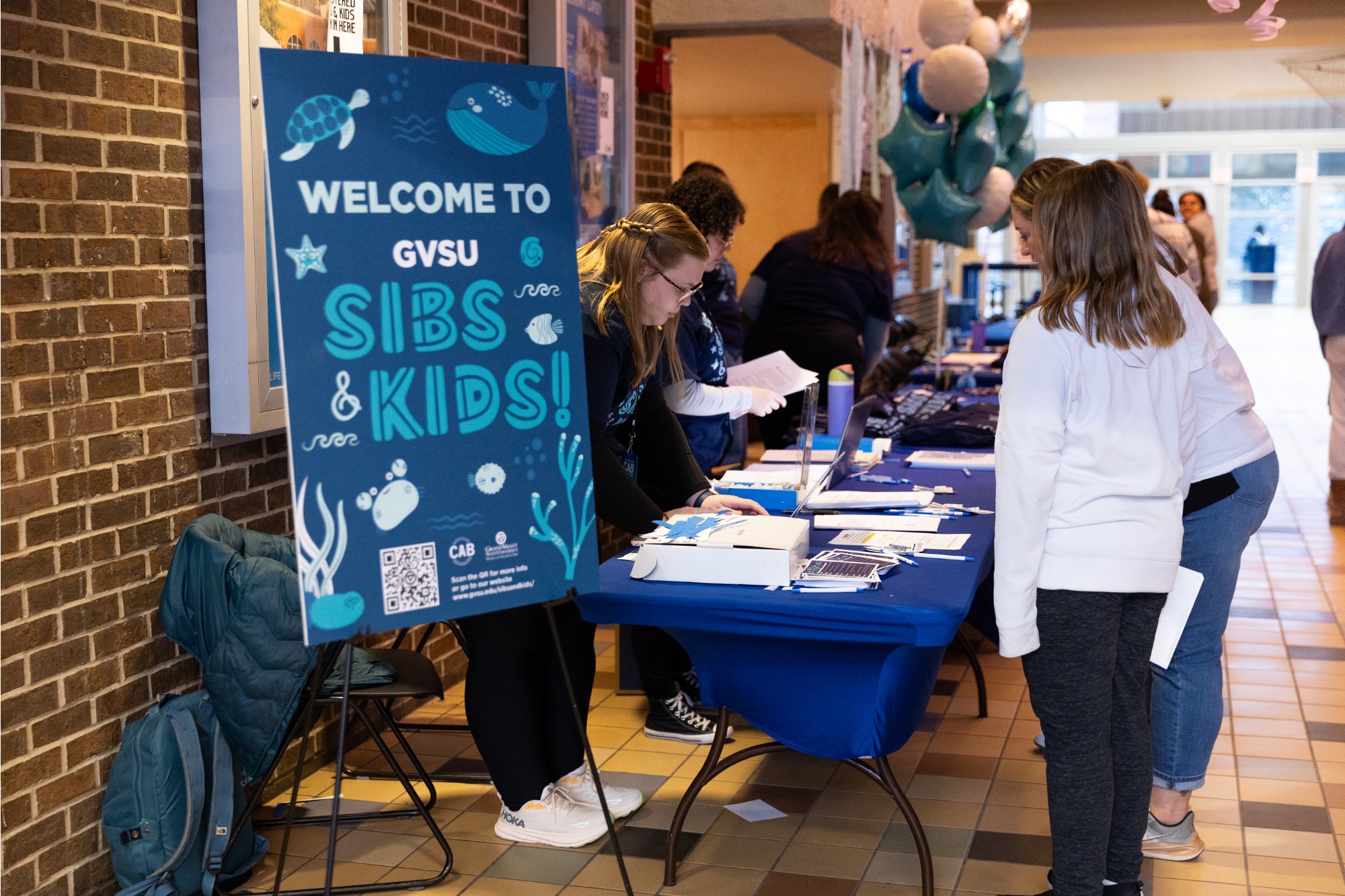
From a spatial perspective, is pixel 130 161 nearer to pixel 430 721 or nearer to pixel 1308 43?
pixel 430 721

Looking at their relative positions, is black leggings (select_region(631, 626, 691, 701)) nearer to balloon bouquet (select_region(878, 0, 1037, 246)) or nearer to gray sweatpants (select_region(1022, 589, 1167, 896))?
gray sweatpants (select_region(1022, 589, 1167, 896))

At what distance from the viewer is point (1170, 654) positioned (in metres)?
2.53

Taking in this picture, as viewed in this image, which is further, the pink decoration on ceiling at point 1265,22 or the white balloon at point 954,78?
the white balloon at point 954,78

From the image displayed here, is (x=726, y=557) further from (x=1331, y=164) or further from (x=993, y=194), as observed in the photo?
(x=1331, y=164)

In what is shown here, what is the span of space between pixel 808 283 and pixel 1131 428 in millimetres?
3437

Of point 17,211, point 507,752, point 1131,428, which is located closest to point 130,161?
point 17,211

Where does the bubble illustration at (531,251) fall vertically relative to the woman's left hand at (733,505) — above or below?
above

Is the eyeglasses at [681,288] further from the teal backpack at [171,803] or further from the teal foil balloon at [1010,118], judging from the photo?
the teal foil balloon at [1010,118]

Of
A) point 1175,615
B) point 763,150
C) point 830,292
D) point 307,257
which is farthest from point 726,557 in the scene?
point 763,150

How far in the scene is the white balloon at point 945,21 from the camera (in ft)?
21.0

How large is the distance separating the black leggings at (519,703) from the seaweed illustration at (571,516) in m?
0.52

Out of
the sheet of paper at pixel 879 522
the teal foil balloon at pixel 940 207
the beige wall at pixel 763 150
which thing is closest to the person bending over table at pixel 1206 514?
the sheet of paper at pixel 879 522

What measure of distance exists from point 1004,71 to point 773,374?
143 inches

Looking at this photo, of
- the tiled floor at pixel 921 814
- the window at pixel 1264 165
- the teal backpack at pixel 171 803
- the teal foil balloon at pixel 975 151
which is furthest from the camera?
the window at pixel 1264 165
